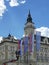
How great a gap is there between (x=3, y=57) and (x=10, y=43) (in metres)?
5.75

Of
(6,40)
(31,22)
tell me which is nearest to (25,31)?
(31,22)

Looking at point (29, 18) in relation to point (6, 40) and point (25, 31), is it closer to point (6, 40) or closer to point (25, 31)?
point (25, 31)

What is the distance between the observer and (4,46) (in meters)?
94.1

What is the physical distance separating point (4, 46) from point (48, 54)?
17910mm

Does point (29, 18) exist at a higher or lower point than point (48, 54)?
higher

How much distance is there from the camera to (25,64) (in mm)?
93750

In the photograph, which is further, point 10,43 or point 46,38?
point 46,38

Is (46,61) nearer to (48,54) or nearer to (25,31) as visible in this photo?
(48,54)

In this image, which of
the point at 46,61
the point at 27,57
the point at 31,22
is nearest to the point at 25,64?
the point at 27,57

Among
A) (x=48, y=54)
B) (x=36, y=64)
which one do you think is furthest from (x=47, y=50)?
(x=36, y=64)

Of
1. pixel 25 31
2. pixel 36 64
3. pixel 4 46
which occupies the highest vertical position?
pixel 25 31

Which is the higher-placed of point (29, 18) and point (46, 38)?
point (29, 18)

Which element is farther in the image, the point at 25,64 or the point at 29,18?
the point at 29,18

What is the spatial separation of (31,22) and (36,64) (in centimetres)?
1660
